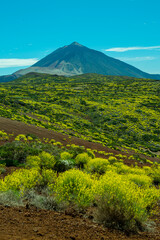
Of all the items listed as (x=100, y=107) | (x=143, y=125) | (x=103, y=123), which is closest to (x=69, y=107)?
(x=100, y=107)

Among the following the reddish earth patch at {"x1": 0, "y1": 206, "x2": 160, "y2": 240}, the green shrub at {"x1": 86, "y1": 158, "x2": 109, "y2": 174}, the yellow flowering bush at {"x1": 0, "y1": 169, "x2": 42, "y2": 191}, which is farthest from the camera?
the green shrub at {"x1": 86, "y1": 158, "x2": 109, "y2": 174}

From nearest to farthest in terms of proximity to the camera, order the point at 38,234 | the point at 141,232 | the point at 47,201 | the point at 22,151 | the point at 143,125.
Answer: the point at 38,234 < the point at 141,232 < the point at 47,201 < the point at 22,151 < the point at 143,125

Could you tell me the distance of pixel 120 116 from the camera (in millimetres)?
46562

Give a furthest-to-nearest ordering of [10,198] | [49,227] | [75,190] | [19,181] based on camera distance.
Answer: [19,181], [75,190], [10,198], [49,227]

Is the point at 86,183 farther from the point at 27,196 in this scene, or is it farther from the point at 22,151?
the point at 22,151

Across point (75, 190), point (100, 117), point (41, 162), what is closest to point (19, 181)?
point (75, 190)

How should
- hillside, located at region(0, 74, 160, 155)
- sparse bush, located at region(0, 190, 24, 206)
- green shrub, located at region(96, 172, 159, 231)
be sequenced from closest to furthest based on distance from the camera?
green shrub, located at region(96, 172, 159, 231) → sparse bush, located at region(0, 190, 24, 206) → hillside, located at region(0, 74, 160, 155)

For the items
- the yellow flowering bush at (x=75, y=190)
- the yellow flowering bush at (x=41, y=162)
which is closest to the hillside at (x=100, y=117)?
the yellow flowering bush at (x=41, y=162)

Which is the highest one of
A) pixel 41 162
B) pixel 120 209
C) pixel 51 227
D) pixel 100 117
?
pixel 120 209

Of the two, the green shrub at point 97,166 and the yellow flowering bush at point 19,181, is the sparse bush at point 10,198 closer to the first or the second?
the yellow flowering bush at point 19,181

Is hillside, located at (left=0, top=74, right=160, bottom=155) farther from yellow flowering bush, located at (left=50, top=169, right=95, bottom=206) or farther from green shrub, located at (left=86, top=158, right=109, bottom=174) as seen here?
yellow flowering bush, located at (left=50, top=169, right=95, bottom=206)

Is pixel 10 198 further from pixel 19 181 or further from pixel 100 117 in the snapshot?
pixel 100 117

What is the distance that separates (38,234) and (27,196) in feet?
6.25

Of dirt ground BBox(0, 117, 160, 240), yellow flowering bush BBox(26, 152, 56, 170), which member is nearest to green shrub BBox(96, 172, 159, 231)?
dirt ground BBox(0, 117, 160, 240)
